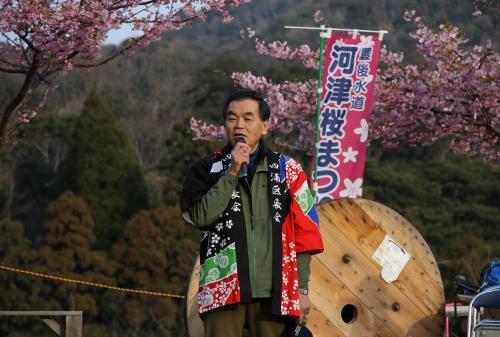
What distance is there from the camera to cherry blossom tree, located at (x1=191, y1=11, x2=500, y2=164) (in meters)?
9.52

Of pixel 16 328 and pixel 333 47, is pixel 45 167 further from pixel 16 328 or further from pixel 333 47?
pixel 333 47

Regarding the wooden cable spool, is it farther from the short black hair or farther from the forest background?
the forest background

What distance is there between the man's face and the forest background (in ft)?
37.5

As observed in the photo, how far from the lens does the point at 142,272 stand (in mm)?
22641

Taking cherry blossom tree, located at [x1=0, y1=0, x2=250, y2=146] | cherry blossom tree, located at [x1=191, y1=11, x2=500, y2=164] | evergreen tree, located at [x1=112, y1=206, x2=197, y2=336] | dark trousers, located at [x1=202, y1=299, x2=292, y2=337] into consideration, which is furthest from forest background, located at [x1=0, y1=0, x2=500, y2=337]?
dark trousers, located at [x1=202, y1=299, x2=292, y2=337]

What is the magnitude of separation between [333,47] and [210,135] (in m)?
3.17

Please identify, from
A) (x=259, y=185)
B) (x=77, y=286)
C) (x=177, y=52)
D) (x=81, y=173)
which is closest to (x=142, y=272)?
(x=77, y=286)

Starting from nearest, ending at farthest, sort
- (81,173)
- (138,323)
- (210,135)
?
(210,135) → (138,323) → (81,173)

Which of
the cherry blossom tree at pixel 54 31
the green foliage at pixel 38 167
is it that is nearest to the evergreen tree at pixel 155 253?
the green foliage at pixel 38 167

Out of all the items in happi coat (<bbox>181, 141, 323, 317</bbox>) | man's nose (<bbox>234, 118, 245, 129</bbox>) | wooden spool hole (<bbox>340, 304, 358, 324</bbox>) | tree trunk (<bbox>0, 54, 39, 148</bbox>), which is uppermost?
tree trunk (<bbox>0, 54, 39, 148</bbox>)

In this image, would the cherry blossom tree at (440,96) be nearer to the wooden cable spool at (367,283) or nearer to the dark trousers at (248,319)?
the wooden cable spool at (367,283)

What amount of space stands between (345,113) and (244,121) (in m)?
5.25

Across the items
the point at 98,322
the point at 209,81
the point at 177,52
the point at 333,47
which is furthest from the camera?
the point at 177,52

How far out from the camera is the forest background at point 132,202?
2148 centimetres
